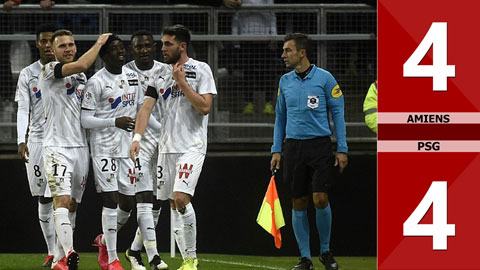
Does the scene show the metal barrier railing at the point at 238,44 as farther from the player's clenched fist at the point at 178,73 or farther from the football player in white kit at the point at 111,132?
the player's clenched fist at the point at 178,73

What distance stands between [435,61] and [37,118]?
7660 millimetres

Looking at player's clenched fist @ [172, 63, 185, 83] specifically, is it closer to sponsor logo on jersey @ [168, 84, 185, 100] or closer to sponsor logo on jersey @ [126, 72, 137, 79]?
sponsor logo on jersey @ [168, 84, 185, 100]

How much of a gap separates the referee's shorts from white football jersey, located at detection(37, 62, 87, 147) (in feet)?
6.12

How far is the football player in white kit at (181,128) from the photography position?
26.5 ft

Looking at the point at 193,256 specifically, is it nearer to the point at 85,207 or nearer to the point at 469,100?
the point at 85,207

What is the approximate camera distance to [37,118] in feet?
32.0

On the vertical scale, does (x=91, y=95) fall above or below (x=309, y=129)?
above

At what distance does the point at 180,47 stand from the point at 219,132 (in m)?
3.42

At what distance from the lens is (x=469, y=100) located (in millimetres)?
2510

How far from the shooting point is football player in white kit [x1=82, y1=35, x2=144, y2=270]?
28.9 ft

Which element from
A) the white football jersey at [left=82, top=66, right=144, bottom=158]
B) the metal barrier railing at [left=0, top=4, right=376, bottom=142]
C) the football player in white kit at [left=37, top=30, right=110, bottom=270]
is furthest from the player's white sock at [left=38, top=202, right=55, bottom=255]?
the metal barrier railing at [left=0, top=4, right=376, bottom=142]

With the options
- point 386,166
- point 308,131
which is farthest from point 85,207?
point 386,166

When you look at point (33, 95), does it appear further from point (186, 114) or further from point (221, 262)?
point (221, 262)

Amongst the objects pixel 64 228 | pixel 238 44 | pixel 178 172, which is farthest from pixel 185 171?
pixel 238 44
